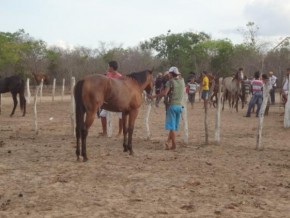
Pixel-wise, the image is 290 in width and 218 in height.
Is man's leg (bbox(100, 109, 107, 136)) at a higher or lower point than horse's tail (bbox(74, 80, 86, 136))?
lower

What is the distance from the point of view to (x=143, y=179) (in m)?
6.57

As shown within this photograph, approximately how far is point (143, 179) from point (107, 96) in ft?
7.75

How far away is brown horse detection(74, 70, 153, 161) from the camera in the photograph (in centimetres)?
800

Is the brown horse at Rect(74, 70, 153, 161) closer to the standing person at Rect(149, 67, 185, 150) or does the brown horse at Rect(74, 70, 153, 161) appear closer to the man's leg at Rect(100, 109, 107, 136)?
the standing person at Rect(149, 67, 185, 150)

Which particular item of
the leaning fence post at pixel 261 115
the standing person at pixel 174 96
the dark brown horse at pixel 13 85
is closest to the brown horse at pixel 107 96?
the standing person at pixel 174 96

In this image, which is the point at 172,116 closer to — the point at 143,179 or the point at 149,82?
the point at 149,82

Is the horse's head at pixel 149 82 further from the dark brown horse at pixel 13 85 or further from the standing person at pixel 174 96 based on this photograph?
the dark brown horse at pixel 13 85

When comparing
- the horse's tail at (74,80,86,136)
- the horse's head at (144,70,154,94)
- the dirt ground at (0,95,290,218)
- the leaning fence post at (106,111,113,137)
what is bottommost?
the dirt ground at (0,95,290,218)

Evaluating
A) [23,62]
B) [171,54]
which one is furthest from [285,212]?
[171,54]

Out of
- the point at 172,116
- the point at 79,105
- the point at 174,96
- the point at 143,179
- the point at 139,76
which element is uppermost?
the point at 139,76

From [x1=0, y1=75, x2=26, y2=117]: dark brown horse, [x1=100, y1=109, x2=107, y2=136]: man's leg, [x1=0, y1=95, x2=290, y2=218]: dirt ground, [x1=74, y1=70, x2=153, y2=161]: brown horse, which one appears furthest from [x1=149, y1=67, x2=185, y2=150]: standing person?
[x1=0, y1=75, x2=26, y2=117]: dark brown horse

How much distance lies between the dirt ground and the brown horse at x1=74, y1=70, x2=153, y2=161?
62 cm

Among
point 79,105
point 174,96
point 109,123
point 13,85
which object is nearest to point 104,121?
point 109,123

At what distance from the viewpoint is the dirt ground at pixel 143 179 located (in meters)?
5.18
